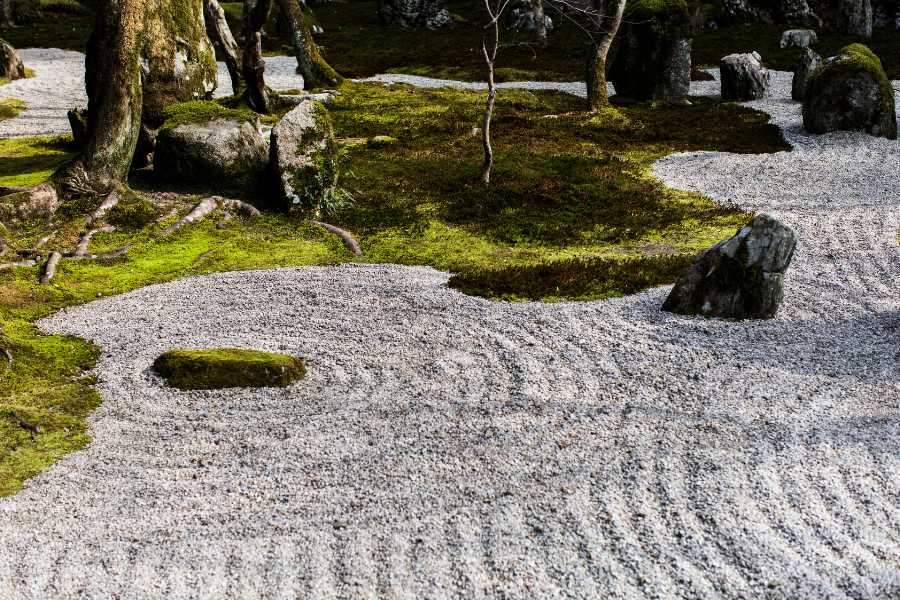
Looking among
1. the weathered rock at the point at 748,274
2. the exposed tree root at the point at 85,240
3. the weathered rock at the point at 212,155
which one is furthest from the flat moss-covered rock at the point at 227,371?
the weathered rock at the point at 212,155

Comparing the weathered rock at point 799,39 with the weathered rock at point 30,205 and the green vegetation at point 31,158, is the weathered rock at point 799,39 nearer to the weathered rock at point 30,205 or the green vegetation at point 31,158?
the green vegetation at point 31,158

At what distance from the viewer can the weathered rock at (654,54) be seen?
25.9m

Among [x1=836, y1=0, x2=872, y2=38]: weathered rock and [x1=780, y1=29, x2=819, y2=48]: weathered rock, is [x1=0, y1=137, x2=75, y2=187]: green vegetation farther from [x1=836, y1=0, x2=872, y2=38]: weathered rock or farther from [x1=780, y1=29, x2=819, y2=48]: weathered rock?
[x1=836, y1=0, x2=872, y2=38]: weathered rock

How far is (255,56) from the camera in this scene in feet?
73.3

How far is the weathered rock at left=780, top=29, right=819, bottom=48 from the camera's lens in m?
35.9

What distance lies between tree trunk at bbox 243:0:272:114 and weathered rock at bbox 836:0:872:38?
91.2 ft

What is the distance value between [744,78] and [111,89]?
21003 millimetres

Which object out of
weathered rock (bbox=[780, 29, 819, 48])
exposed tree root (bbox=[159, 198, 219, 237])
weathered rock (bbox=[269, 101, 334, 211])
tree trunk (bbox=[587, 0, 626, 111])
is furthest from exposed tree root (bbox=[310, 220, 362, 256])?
weathered rock (bbox=[780, 29, 819, 48])

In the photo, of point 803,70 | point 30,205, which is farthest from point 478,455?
point 803,70

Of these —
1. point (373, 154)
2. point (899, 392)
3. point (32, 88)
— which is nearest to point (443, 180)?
point (373, 154)

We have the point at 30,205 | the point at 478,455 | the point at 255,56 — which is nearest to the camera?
the point at 478,455

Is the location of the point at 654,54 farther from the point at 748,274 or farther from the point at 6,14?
the point at 6,14

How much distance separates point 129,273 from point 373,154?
8.62 m

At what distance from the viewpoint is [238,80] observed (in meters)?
26.8
